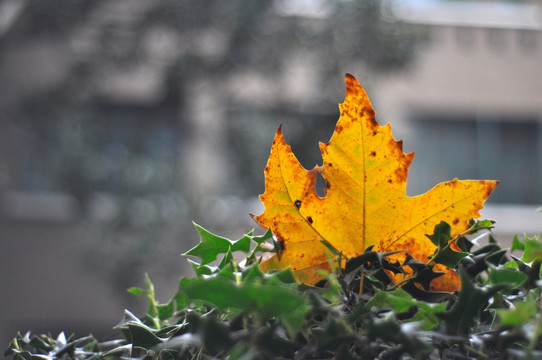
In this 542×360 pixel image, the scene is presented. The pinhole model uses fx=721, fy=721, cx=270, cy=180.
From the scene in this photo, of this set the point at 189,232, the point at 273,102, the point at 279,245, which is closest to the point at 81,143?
the point at 189,232

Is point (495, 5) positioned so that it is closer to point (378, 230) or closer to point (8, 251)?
point (8, 251)

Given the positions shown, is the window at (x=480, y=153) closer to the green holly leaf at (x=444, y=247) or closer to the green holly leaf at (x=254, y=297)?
the green holly leaf at (x=444, y=247)

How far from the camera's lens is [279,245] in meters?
0.34

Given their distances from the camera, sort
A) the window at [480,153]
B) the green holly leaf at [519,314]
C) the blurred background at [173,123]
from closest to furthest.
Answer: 1. the green holly leaf at [519,314]
2. the blurred background at [173,123]
3. the window at [480,153]

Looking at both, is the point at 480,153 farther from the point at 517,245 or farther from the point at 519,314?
the point at 519,314

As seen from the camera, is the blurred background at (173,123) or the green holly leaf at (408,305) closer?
the green holly leaf at (408,305)

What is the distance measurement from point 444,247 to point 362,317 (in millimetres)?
64

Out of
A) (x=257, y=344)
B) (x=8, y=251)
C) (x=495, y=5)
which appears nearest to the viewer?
(x=257, y=344)

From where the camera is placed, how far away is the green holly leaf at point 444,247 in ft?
1.06

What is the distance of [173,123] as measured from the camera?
16.3 feet

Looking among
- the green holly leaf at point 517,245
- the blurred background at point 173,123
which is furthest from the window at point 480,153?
the green holly leaf at point 517,245

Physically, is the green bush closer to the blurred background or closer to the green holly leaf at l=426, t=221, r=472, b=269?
the green holly leaf at l=426, t=221, r=472, b=269

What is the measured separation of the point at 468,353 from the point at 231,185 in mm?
3959

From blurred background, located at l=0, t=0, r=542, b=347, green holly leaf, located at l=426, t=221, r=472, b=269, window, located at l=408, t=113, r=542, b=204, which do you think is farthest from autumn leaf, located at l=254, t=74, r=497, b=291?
window, located at l=408, t=113, r=542, b=204
